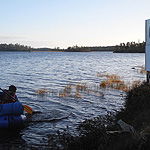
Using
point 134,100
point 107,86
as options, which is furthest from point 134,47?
point 134,100

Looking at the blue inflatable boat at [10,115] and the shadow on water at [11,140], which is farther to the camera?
the blue inflatable boat at [10,115]

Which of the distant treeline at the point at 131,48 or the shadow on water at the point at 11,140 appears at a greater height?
the distant treeline at the point at 131,48

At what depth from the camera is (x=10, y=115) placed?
980 centimetres

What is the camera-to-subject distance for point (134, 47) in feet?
543

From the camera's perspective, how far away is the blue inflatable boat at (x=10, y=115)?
31.7ft

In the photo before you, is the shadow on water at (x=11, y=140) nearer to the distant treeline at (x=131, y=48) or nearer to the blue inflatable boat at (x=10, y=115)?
the blue inflatable boat at (x=10, y=115)

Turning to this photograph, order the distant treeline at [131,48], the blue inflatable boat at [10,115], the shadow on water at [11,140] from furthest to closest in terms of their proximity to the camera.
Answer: the distant treeline at [131,48] < the blue inflatable boat at [10,115] < the shadow on water at [11,140]

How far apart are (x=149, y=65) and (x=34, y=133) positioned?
273 inches

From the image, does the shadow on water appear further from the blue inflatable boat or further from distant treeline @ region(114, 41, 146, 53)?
distant treeline @ region(114, 41, 146, 53)

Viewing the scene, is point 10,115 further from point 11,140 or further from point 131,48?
point 131,48

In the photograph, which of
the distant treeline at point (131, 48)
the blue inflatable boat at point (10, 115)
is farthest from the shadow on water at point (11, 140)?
Result: the distant treeline at point (131, 48)

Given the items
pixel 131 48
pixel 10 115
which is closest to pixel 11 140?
pixel 10 115

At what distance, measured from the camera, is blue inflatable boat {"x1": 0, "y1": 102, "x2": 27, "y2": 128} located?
31.7 ft

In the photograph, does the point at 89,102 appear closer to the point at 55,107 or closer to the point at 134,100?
the point at 55,107
